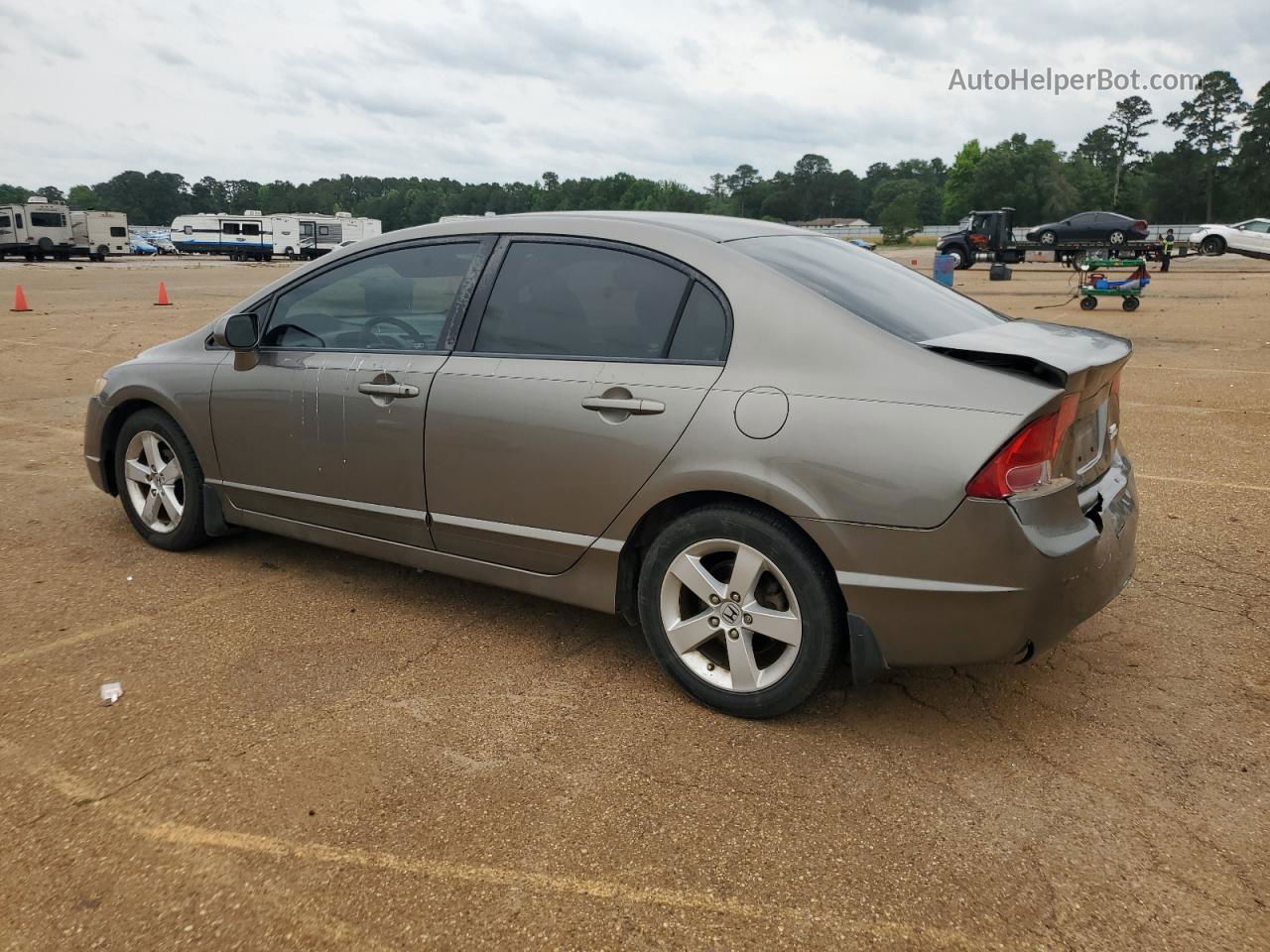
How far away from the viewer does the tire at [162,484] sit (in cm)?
467

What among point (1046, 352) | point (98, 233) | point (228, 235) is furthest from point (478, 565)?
point (228, 235)

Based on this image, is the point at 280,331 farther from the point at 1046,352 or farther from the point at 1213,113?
the point at 1213,113

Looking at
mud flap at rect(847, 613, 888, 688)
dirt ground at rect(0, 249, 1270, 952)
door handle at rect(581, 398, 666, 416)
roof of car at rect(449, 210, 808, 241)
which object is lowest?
dirt ground at rect(0, 249, 1270, 952)

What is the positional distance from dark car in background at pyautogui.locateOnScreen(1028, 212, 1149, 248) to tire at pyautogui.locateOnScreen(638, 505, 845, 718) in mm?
37437

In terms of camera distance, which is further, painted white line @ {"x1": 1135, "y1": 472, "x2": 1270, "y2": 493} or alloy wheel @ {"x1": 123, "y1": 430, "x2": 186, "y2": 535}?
painted white line @ {"x1": 1135, "y1": 472, "x2": 1270, "y2": 493}

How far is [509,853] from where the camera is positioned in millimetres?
2533

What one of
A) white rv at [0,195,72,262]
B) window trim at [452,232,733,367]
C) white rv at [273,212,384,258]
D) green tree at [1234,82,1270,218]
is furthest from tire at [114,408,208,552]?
green tree at [1234,82,1270,218]

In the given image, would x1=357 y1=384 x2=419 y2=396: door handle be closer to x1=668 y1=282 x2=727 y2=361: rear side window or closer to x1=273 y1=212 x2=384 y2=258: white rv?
x1=668 y1=282 x2=727 y2=361: rear side window

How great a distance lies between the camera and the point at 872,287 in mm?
3465

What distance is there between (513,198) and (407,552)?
79.2 meters

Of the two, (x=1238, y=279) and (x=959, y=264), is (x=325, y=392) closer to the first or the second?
(x=1238, y=279)

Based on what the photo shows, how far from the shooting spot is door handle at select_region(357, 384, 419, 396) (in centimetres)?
381

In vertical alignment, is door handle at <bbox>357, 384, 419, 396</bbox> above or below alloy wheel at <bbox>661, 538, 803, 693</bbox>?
above

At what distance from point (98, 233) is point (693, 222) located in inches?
2135
